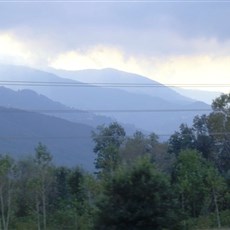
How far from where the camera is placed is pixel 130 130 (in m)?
162

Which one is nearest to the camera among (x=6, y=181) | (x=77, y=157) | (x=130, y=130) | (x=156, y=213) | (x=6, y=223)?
(x=156, y=213)

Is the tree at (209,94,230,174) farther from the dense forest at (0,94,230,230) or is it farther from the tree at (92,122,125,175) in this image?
the tree at (92,122,125,175)

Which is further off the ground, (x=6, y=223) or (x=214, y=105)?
(x=214, y=105)

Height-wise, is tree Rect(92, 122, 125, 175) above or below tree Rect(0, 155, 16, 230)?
above

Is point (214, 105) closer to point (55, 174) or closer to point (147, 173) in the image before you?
point (55, 174)

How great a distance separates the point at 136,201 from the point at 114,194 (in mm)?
865

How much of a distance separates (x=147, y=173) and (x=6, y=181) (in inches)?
676

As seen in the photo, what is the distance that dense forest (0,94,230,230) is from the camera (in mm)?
25375

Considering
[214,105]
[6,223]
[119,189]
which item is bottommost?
[6,223]

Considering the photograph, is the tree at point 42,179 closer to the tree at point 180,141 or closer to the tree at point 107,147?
the tree at point 107,147

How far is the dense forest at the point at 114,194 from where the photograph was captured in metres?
25.4

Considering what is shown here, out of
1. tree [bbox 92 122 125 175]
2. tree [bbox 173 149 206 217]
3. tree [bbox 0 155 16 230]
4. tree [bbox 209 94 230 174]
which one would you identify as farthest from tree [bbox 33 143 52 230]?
tree [bbox 209 94 230 174]

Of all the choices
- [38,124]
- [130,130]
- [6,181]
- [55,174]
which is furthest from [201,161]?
[130,130]

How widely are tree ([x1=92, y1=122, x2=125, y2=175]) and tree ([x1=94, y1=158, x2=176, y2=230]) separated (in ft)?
44.2
